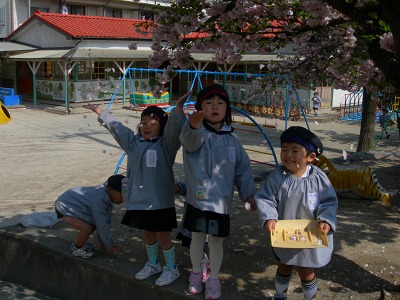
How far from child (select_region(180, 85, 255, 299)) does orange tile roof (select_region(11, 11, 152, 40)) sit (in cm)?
1867

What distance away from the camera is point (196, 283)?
3414 millimetres

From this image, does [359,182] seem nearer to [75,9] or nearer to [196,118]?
[196,118]

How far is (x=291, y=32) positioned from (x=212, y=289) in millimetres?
2780

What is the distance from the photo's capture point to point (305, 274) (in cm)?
307

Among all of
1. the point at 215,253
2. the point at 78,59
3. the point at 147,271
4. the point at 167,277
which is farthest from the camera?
the point at 78,59

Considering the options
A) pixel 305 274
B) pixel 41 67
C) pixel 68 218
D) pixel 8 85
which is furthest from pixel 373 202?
pixel 8 85

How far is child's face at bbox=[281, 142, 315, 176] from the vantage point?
2998mm

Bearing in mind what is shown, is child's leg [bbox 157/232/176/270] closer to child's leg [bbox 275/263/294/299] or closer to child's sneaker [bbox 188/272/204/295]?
child's sneaker [bbox 188/272/204/295]

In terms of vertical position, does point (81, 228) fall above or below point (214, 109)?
below

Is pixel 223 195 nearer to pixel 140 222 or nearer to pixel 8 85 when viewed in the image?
pixel 140 222

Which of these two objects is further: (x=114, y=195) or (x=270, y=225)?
(x=114, y=195)

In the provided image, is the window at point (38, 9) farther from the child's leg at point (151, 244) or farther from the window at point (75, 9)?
the child's leg at point (151, 244)

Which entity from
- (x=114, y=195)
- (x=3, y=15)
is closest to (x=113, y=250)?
(x=114, y=195)

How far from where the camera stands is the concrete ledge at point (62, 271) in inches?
148
